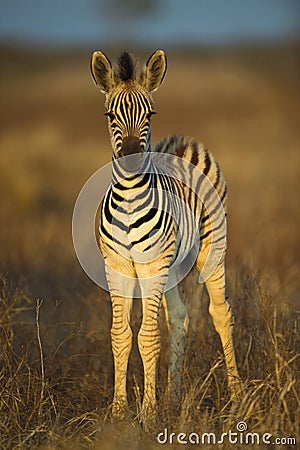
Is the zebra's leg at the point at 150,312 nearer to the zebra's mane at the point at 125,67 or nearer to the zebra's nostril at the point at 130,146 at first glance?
the zebra's nostril at the point at 130,146

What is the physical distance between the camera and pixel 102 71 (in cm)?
542

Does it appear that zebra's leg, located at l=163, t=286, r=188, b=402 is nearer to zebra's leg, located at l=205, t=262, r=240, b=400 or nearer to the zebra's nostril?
zebra's leg, located at l=205, t=262, r=240, b=400

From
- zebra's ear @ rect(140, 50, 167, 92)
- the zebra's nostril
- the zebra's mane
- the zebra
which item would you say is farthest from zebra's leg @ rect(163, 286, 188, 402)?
the zebra's mane

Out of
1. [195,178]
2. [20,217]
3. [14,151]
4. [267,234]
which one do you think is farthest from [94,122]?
[195,178]

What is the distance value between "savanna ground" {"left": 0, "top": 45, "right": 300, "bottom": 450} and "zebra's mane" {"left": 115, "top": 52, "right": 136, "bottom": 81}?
1686mm

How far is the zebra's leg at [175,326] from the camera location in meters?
5.95

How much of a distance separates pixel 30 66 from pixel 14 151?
3412 centimetres

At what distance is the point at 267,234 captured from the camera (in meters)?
11.8

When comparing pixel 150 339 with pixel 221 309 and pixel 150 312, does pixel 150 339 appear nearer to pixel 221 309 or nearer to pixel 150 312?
pixel 150 312

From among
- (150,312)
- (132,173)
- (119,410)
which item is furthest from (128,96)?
(119,410)

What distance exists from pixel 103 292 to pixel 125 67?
2488 millimetres

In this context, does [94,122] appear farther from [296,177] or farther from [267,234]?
[267,234]

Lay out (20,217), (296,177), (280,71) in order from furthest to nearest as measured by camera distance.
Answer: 1. (280,71)
2. (296,177)
3. (20,217)

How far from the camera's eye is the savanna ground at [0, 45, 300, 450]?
4953 millimetres
